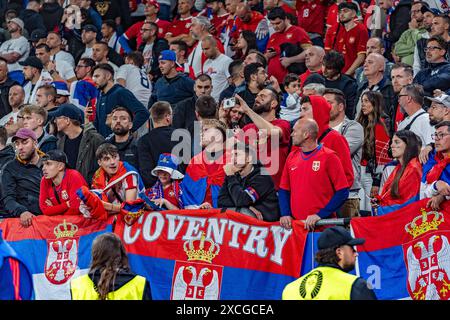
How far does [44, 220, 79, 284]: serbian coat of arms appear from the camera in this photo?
37.4 ft

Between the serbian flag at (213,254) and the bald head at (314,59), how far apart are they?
519 cm

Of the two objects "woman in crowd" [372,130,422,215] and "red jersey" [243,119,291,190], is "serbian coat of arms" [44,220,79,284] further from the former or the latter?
"woman in crowd" [372,130,422,215]

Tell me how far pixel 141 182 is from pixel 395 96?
394 cm

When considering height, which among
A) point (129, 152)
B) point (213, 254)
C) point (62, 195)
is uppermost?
point (129, 152)

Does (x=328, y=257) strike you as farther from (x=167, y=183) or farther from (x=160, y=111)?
(x=160, y=111)

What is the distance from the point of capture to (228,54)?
59.7 feet

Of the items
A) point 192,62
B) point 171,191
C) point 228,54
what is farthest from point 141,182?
point 228,54

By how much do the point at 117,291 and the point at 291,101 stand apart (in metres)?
6.18

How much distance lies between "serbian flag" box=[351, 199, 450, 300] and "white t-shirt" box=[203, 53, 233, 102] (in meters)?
6.18

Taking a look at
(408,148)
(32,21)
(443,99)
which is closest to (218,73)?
(443,99)

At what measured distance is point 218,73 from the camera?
641 inches

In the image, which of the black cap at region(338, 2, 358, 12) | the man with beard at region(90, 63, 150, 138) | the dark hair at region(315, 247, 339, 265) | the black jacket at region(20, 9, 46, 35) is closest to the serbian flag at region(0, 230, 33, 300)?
the dark hair at region(315, 247, 339, 265)

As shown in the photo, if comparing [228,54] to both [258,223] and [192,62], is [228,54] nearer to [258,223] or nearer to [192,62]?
[192,62]

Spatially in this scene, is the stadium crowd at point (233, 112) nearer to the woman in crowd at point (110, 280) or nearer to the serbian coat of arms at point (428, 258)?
the serbian coat of arms at point (428, 258)
